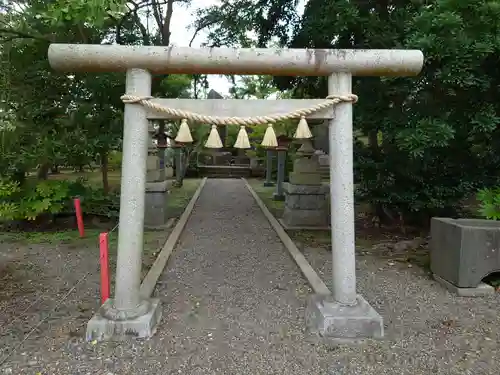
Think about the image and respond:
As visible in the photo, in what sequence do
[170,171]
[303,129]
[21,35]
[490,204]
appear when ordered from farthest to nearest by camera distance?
[170,171] → [21,35] → [490,204] → [303,129]

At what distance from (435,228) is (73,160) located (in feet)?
21.1

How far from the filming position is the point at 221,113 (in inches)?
138

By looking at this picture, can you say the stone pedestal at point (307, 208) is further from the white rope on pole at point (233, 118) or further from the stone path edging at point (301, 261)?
the white rope on pole at point (233, 118)

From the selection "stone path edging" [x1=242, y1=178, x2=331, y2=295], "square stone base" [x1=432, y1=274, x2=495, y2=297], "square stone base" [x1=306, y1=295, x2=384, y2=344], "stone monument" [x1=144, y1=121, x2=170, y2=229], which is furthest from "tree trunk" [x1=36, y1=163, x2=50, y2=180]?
"square stone base" [x1=432, y1=274, x2=495, y2=297]

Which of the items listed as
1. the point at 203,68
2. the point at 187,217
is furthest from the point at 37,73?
the point at 203,68

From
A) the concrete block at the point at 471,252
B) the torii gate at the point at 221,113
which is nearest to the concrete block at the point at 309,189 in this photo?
the concrete block at the point at 471,252

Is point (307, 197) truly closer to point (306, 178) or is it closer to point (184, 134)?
point (306, 178)

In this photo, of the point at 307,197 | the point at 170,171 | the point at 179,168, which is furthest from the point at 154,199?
the point at 170,171

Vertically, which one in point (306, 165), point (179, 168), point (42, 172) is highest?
point (179, 168)

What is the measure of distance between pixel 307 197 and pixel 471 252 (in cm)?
412

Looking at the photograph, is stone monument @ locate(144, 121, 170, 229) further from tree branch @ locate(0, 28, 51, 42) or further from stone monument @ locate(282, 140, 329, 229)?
stone monument @ locate(282, 140, 329, 229)

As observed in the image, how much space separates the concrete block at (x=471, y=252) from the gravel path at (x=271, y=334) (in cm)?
26

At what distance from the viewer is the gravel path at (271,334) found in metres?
3.03

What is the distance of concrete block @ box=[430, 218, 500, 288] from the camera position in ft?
14.6
